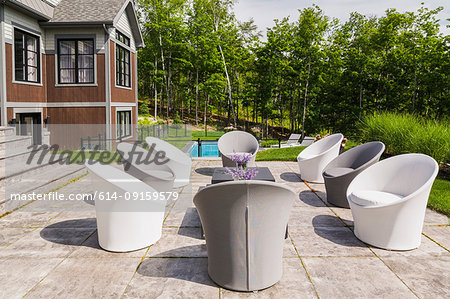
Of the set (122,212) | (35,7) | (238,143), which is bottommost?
(122,212)

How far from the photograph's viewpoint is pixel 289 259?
3.39m

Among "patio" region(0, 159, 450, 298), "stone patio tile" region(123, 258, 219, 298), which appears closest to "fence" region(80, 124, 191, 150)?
"patio" region(0, 159, 450, 298)

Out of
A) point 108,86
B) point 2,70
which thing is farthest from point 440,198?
point 2,70

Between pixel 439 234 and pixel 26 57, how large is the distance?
11.9 meters

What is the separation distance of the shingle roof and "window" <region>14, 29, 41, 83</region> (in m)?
1.04

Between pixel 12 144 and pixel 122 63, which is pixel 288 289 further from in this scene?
pixel 122 63

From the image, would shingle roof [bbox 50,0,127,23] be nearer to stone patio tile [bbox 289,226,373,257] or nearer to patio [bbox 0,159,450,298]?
patio [bbox 0,159,450,298]

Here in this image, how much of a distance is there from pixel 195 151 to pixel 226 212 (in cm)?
1180

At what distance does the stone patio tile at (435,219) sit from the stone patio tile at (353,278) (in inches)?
68.1

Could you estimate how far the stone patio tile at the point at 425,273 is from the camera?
2803mm

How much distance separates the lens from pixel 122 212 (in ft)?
11.5

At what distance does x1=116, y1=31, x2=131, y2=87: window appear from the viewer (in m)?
13.1

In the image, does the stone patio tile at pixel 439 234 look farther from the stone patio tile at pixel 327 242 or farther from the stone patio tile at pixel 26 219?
the stone patio tile at pixel 26 219

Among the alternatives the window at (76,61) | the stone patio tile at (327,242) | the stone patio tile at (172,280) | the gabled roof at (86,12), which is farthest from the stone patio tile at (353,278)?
the window at (76,61)
